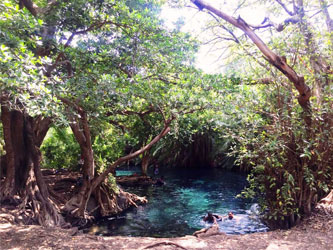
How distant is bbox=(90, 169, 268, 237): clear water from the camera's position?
30.0ft

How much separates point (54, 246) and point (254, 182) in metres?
4.43

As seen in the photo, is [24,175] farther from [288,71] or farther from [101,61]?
[288,71]

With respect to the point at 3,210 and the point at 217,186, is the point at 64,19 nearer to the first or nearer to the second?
the point at 3,210

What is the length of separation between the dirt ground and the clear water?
1802mm

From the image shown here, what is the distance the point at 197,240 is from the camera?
5453 mm

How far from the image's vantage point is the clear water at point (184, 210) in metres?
9.13

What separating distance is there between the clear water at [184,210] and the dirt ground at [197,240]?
1802mm

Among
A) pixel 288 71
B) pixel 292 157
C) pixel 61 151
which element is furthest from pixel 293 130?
pixel 61 151

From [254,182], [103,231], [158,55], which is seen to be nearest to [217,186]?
[103,231]

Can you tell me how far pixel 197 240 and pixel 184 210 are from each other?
21.2 ft

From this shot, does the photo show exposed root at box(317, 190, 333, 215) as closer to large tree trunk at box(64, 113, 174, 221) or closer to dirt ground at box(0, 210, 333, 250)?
dirt ground at box(0, 210, 333, 250)

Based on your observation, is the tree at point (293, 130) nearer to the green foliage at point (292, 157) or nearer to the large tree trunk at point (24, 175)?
the green foliage at point (292, 157)

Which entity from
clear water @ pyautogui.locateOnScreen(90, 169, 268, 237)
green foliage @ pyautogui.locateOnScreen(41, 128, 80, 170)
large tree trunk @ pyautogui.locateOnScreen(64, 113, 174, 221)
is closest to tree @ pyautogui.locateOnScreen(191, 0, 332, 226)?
clear water @ pyautogui.locateOnScreen(90, 169, 268, 237)

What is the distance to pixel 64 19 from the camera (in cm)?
684
